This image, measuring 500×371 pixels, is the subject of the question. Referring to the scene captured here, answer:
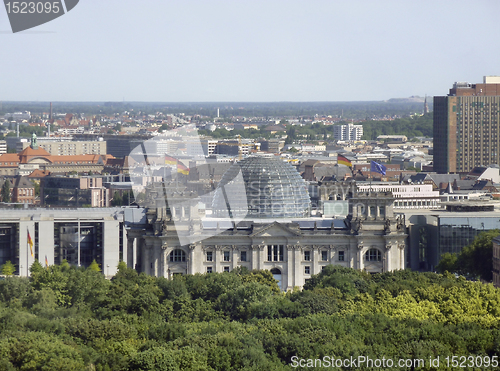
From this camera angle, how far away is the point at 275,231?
11862 cm

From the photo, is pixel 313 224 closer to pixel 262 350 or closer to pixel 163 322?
pixel 163 322

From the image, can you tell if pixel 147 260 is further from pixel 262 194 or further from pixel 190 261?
pixel 262 194

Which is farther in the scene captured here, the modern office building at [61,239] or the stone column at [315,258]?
the modern office building at [61,239]

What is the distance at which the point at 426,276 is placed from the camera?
10512 centimetres

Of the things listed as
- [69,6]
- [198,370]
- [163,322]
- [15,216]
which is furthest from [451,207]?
[69,6]

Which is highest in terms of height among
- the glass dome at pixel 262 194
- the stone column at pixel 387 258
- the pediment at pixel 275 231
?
the glass dome at pixel 262 194

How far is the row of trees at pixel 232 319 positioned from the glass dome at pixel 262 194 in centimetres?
1433

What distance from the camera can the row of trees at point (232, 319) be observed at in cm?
7556

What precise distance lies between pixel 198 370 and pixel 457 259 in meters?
51.0

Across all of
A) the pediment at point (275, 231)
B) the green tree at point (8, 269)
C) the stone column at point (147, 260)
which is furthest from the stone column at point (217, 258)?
the green tree at point (8, 269)

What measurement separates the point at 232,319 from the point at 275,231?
2520cm

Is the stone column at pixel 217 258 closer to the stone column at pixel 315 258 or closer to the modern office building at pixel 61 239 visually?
the stone column at pixel 315 258

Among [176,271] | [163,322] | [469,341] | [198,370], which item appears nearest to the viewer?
[198,370]

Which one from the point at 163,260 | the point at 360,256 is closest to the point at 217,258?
the point at 163,260
